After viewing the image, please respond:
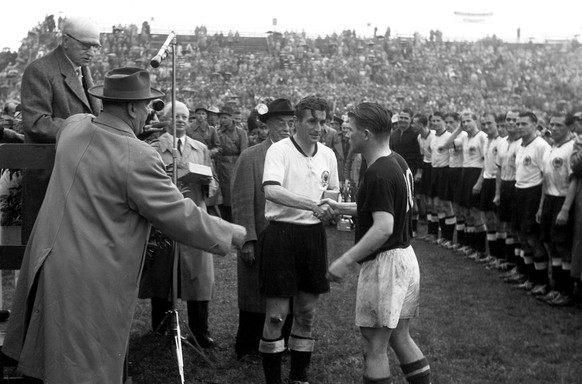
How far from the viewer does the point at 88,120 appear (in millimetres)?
4504

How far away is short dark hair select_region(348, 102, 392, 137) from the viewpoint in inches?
207

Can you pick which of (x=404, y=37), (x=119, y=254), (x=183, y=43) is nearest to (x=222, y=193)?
(x=119, y=254)

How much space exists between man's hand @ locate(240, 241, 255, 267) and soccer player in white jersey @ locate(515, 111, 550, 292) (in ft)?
16.4

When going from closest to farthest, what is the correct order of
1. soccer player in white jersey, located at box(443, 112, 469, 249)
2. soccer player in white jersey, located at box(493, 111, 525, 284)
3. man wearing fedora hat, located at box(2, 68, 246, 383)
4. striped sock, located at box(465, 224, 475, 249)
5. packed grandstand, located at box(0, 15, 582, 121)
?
man wearing fedora hat, located at box(2, 68, 246, 383), soccer player in white jersey, located at box(493, 111, 525, 284), striped sock, located at box(465, 224, 475, 249), soccer player in white jersey, located at box(443, 112, 469, 249), packed grandstand, located at box(0, 15, 582, 121)

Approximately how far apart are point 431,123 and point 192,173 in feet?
29.6

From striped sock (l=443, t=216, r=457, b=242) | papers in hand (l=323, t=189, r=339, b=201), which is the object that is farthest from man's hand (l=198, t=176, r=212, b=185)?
striped sock (l=443, t=216, r=457, b=242)

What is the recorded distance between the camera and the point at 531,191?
10602mm

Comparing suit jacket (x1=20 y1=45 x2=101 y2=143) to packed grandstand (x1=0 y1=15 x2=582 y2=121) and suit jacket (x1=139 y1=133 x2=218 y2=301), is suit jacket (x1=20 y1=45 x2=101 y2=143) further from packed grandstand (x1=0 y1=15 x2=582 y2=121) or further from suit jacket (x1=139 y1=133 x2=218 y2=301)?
packed grandstand (x1=0 y1=15 x2=582 y2=121)

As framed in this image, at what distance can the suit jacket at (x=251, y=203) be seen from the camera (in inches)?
274

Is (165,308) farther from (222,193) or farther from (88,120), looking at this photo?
(222,193)

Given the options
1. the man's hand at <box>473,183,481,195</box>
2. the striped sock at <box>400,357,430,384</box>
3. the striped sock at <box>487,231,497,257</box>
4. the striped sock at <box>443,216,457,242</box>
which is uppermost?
the striped sock at <box>400,357,430,384</box>

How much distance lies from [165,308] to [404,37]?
1539 inches

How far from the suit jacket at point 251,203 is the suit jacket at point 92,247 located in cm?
249

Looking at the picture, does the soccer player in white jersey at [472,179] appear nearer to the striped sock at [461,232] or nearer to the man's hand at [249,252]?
the striped sock at [461,232]
